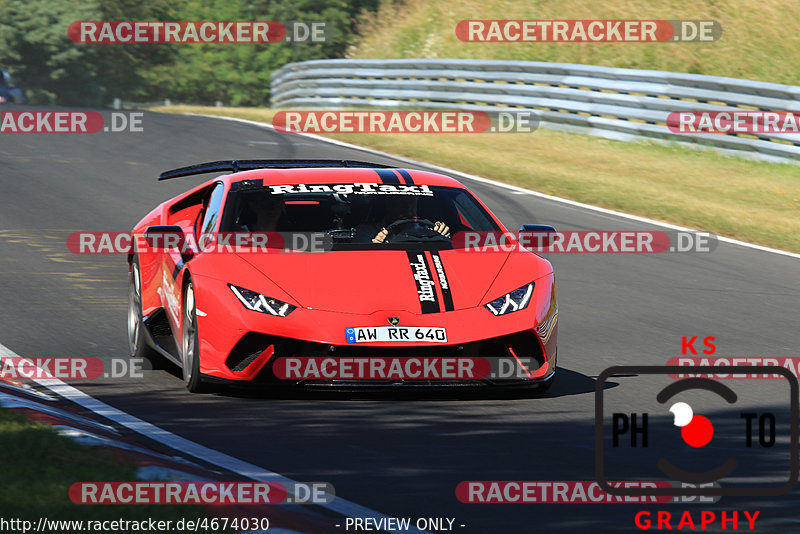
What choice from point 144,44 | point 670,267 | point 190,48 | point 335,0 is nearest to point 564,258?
point 670,267

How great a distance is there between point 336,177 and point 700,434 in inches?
124

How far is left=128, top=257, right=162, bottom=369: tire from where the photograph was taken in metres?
9.26

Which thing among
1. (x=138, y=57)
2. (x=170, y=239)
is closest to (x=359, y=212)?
(x=170, y=239)

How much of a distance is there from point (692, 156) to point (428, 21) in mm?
21562

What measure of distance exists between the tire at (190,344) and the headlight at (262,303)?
35 centimetres

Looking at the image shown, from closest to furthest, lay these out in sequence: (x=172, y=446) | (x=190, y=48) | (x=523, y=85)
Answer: (x=172, y=446) → (x=523, y=85) → (x=190, y=48)

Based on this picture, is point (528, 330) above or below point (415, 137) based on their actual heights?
below

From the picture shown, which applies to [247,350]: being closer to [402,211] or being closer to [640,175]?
[402,211]

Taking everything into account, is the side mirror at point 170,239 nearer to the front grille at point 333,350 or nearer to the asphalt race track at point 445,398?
the asphalt race track at point 445,398

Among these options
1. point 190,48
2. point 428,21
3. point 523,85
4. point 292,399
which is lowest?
point 292,399

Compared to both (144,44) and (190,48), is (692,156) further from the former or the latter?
(144,44)

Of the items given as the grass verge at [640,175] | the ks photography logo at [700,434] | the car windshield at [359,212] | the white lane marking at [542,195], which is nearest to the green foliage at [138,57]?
the grass verge at [640,175]

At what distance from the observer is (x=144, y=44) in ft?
227

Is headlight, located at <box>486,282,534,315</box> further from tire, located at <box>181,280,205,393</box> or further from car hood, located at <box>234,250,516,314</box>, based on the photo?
tire, located at <box>181,280,205,393</box>
